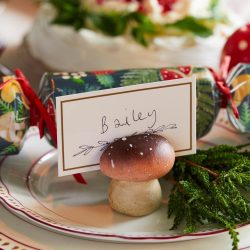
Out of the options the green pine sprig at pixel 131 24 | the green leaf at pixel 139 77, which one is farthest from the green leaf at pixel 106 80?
the green pine sprig at pixel 131 24

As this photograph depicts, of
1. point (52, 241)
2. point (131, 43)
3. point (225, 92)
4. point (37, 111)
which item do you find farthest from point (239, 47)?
point (52, 241)

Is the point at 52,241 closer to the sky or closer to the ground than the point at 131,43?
closer to the ground

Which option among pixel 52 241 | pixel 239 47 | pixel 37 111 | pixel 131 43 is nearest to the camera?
pixel 52 241

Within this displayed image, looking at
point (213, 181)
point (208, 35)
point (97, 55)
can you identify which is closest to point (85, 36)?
point (97, 55)

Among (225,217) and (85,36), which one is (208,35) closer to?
(85,36)

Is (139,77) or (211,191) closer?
(211,191)

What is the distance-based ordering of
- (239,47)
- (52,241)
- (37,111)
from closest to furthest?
(52,241)
(37,111)
(239,47)

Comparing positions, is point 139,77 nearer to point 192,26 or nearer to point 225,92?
point 225,92
